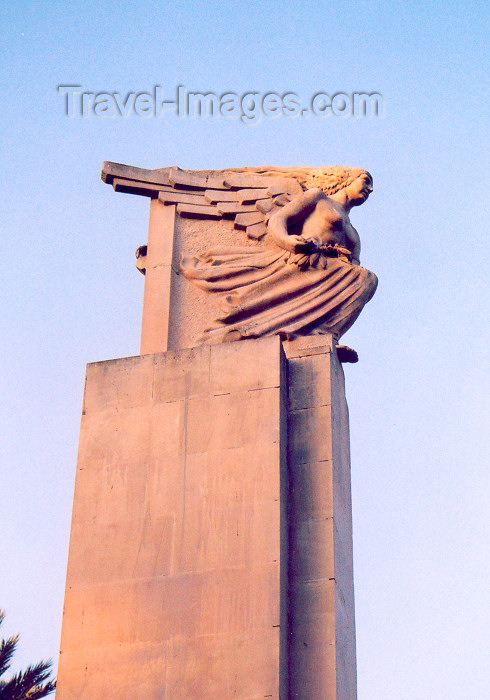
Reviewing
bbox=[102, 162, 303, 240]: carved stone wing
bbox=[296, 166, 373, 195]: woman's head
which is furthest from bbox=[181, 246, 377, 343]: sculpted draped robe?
bbox=[296, 166, 373, 195]: woman's head

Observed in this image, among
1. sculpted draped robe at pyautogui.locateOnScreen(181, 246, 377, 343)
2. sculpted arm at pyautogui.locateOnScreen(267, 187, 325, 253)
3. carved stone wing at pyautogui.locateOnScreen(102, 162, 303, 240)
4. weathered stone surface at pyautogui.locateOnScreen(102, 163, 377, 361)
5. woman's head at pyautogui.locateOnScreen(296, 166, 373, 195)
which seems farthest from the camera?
woman's head at pyautogui.locateOnScreen(296, 166, 373, 195)

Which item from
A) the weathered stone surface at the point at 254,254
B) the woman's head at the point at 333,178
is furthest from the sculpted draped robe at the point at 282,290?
the woman's head at the point at 333,178

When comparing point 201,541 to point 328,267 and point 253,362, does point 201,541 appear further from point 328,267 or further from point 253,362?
point 328,267

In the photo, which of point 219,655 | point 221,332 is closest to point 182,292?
point 221,332

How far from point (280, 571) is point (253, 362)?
225 cm

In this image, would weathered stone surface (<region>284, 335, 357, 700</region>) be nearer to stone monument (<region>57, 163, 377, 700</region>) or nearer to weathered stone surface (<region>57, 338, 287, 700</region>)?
stone monument (<region>57, 163, 377, 700</region>)

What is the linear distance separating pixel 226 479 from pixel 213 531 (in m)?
0.52

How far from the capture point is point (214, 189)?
46.1 feet

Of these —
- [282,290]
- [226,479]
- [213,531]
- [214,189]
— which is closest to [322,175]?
[214,189]

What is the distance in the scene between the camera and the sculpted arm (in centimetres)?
1326

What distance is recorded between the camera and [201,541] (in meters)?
10.8

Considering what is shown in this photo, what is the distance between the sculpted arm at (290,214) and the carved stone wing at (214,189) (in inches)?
8.5

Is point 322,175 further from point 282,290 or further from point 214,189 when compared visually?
point 282,290

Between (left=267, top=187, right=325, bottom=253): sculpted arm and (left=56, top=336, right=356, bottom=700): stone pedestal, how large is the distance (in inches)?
61.3
